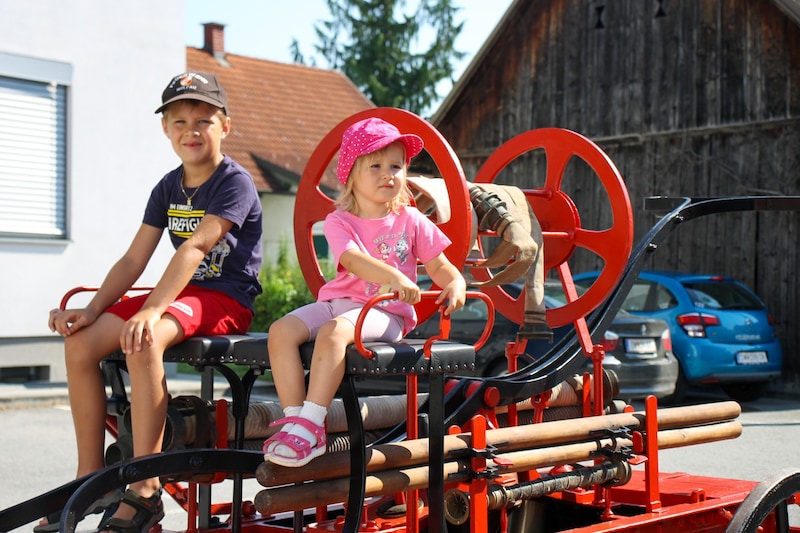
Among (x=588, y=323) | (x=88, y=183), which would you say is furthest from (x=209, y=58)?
(x=588, y=323)

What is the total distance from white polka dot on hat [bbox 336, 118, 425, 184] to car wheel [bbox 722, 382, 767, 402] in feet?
37.6

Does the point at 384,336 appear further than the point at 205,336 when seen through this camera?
No

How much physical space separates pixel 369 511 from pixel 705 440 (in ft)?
4.72

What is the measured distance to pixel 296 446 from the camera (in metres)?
3.10

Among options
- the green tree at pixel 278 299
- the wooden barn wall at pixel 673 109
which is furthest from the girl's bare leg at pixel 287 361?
the green tree at pixel 278 299

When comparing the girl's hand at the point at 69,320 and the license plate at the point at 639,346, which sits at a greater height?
the girl's hand at the point at 69,320

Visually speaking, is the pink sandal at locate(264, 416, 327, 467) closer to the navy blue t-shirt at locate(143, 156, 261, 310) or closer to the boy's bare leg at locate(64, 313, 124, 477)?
the boy's bare leg at locate(64, 313, 124, 477)

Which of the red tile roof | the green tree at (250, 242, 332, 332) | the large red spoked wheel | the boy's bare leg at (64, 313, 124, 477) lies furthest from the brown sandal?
the red tile roof

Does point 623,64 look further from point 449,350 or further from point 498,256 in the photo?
point 449,350

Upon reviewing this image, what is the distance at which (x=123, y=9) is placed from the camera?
14.1 metres

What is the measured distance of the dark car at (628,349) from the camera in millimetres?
11891

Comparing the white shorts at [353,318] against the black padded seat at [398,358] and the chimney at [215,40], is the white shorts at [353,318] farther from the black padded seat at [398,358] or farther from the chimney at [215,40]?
the chimney at [215,40]

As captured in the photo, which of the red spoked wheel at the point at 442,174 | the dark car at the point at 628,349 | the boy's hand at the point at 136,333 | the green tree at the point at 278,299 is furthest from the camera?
the green tree at the point at 278,299

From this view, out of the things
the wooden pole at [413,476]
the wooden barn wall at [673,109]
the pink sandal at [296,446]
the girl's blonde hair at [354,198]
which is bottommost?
the wooden pole at [413,476]
